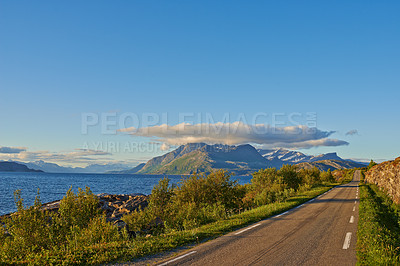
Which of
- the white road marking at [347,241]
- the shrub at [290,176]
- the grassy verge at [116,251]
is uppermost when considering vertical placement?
the grassy verge at [116,251]

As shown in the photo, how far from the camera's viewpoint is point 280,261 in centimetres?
852

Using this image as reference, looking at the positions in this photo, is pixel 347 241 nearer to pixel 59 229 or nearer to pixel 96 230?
pixel 96 230

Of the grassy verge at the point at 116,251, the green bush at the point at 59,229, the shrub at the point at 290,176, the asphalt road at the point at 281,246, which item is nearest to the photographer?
the grassy verge at the point at 116,251

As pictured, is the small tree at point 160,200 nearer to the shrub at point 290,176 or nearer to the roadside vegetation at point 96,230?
the roadside vegetation at point 96,230

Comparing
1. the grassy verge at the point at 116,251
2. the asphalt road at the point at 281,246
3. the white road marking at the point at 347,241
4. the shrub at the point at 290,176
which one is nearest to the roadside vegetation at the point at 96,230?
the grassy verge at the point at 116,251

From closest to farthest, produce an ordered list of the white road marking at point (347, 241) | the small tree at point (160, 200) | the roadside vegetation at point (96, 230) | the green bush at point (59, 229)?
the roadside vegetation at point (96, 230) < the white road marking at point (347, 241) < the green bush at point (59, 229) < the small tree at point (160, 200)

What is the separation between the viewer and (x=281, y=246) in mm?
10289

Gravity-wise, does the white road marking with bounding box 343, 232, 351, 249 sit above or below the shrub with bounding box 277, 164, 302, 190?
above

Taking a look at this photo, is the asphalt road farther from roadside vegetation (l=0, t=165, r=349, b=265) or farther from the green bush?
the green bush

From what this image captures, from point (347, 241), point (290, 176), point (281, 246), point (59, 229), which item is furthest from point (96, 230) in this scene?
point (290, 176)

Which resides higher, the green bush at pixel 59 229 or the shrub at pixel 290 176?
the green bush at pixel 59 229

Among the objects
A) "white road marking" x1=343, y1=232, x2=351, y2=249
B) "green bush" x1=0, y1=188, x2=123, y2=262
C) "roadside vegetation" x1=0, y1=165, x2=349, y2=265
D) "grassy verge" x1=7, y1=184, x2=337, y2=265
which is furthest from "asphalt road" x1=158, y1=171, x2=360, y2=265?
"green bush" x1=0, y1=188, x2=123, y2=262

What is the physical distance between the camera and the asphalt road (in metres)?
8.58

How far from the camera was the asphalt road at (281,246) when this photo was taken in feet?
28.1
